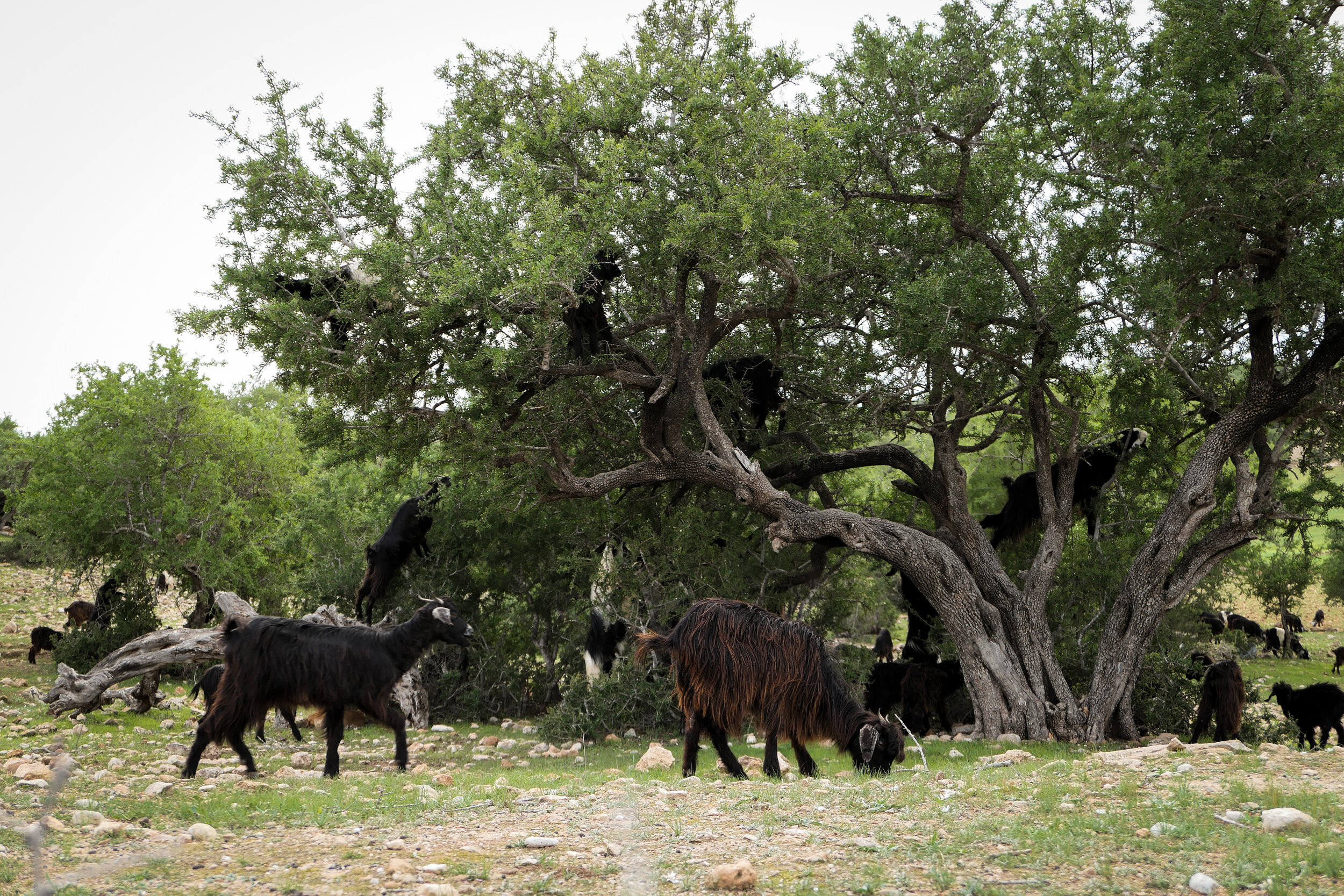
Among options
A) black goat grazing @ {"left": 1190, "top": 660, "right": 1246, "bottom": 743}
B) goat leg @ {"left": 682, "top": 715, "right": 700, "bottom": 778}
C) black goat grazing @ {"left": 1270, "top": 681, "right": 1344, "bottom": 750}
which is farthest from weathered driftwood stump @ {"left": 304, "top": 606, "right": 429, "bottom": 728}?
black goat grazing @ {"left": 1270, "top": 681, "right": 1344, "bottom": 750}

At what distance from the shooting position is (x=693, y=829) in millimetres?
4672

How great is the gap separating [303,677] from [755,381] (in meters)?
6.50

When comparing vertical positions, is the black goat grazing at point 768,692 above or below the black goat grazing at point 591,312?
below

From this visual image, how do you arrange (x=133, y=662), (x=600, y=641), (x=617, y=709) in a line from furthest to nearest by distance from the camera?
(x=600, y=641) < (x=617, y=709) < (x=133, y=662)

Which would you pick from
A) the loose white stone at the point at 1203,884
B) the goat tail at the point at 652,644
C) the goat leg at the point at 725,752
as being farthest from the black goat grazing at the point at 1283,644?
the loose white stone at the point at 1203,884

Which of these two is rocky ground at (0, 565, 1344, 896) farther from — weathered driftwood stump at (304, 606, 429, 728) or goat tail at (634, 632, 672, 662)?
weathered driftwood stump at (304, 606, 429, 728)

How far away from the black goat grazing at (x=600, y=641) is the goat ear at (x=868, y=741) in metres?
6.03

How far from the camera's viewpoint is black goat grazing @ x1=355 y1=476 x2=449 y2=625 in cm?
1241

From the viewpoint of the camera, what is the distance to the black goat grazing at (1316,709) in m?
10.4

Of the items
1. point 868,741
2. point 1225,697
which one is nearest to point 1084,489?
point 1225,697

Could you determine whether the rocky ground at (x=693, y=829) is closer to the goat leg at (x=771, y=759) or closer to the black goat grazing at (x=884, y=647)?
the goat leg at (x=771, y=759)

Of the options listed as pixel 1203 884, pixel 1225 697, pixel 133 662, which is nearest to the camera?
pixel 1203 884

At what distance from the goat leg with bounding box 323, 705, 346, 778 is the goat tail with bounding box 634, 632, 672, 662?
92.4 inches

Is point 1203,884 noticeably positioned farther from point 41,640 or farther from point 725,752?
point 41,640
